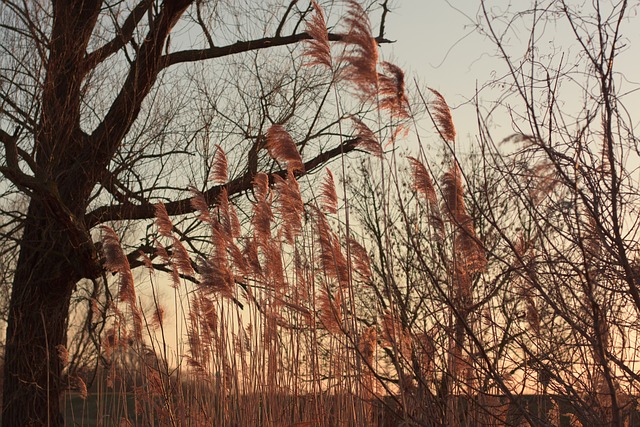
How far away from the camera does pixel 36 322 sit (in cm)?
795

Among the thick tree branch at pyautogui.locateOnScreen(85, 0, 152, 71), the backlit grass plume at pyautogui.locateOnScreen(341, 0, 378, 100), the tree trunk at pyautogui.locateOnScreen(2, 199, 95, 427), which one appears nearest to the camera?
the backlit grass plume at pyautogui.locateOnScreen(341, 0, 378, 100)

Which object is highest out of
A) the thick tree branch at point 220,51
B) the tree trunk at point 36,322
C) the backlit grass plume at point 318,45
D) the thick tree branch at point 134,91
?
the thick tree branch at point 220,51

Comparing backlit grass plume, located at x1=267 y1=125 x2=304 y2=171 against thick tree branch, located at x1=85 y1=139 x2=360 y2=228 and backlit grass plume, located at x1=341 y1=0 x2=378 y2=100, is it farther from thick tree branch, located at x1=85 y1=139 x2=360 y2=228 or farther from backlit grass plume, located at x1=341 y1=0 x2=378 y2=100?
thick tree branch, located at x1=85 y1=139 x2=360 y2=228

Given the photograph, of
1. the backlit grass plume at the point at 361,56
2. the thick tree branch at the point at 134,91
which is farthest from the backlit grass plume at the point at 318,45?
the thick tree branch at the point at 134,91

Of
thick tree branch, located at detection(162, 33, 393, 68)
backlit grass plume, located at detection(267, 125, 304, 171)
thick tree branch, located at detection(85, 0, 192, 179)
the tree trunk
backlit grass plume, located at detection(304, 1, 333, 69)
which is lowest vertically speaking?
the tree trunk

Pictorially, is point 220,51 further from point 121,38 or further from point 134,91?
point 134,91

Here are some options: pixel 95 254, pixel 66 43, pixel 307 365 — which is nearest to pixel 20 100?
pixel 66 43

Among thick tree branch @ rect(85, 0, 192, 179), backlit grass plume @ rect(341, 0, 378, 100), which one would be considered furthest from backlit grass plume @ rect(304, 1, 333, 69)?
thick tree branch @ rect(85, 0, 192, 179)

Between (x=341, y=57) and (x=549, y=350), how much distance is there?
164cm

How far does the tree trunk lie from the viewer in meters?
7.81

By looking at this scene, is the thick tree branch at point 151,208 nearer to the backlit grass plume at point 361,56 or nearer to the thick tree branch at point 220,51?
the thick tree branch at point 220,51

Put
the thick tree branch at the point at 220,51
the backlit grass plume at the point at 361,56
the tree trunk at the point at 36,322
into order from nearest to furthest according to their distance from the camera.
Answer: the backlit grass plume at the point at 361,56 → the tree trunk at the point at 36,322 → the thick tree branch at the point at 220,51

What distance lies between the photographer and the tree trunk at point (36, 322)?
7.81 m

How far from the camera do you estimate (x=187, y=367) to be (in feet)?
19.7
